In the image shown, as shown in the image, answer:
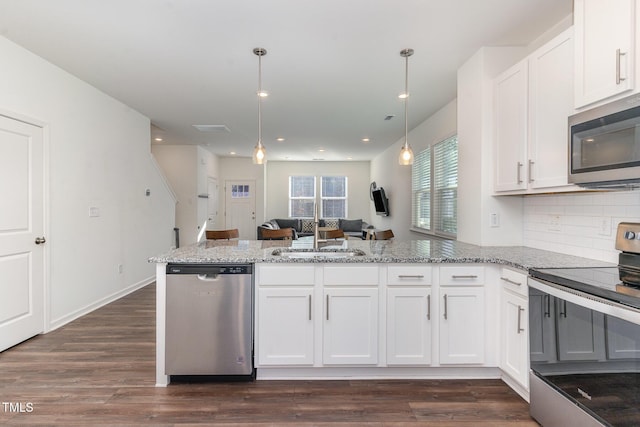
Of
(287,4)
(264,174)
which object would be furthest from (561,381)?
(264,174)

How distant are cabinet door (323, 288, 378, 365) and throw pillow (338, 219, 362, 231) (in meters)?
7.25

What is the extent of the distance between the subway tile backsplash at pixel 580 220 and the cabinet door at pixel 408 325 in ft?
3.59

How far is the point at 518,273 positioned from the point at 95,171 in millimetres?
4471

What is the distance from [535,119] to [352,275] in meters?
1.66

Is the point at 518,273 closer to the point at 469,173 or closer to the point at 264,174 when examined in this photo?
the point at 469,173

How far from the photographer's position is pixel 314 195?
10297 millimetres

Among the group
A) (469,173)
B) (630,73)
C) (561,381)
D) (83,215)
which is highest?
(630,73)

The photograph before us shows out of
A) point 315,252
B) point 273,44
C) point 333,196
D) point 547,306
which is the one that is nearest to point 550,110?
point 547,306

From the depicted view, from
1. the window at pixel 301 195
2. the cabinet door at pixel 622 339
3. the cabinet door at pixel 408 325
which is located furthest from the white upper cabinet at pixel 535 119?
the window at pixel 301 195

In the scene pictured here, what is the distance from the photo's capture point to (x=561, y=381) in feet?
5.61

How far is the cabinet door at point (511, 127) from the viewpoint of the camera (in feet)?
8.15

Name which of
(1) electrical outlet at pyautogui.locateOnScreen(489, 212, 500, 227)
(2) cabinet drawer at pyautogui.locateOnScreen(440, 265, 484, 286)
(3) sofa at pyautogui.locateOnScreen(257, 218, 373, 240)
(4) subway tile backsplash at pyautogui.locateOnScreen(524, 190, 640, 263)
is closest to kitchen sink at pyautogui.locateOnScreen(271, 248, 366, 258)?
(2) cabinet drawer at pyautogui.locateOnScreen(440, 265, 484, 286)

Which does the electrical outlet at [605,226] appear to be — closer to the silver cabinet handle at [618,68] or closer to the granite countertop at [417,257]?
the granite countertop at [417,257]

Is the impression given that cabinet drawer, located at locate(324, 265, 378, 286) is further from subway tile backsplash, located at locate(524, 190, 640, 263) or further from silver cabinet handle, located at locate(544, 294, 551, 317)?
subway tile backsplash, located at locate(524, 190, 640, 263)
